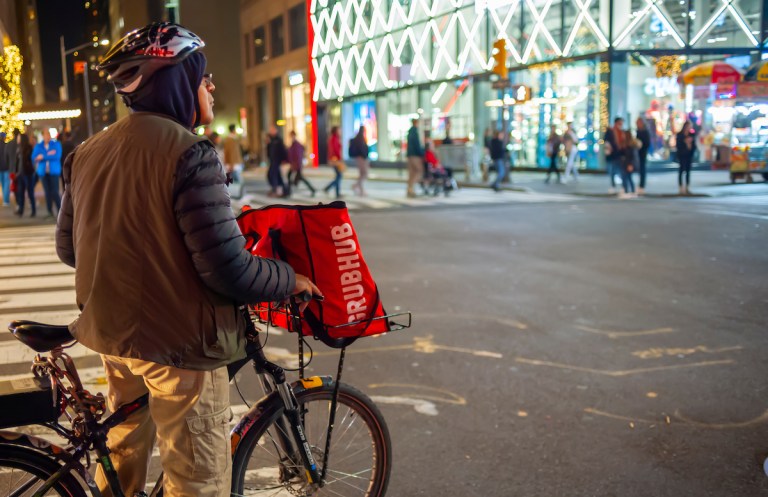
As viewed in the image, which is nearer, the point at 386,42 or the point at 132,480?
the point at 132,480

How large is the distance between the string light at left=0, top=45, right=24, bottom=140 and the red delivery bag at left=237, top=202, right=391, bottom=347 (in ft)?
64.7

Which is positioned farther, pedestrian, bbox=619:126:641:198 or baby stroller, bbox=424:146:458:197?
baby stroller, bbox=424:146:458:197

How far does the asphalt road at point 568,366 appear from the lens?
13.6ft

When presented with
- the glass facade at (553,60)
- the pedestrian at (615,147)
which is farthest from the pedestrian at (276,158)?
the pedestrian at (615,147)

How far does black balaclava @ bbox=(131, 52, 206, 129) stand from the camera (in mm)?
2445

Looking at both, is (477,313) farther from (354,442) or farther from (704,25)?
(704,25)

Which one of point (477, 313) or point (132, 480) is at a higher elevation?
point (132, 480)

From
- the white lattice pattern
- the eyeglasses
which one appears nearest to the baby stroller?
the white lattice pattern

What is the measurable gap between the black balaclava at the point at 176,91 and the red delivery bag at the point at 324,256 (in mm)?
472

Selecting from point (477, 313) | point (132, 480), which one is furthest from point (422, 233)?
point (132, 480)

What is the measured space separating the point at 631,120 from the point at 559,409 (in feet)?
90.4

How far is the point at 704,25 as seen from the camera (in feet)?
96.3

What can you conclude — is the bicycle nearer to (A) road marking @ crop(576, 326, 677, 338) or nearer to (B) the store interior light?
(A) road marking @ crop(576, 326, 677, 338)

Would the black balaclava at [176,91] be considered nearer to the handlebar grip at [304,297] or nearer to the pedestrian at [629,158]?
the handlebar grip at [304,297]
